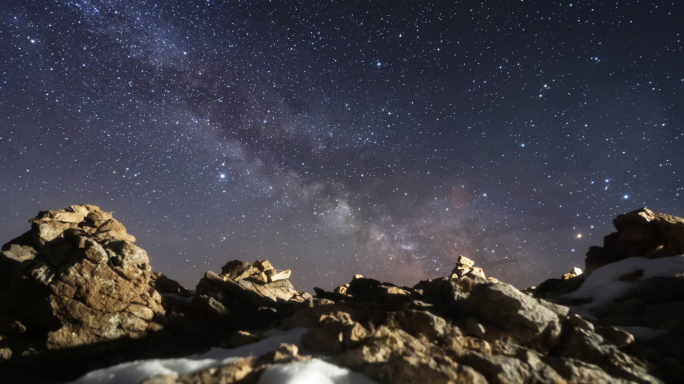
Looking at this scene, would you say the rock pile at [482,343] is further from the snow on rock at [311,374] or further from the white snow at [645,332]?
the white snow at [645,332]

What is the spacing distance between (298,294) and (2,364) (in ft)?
50.2

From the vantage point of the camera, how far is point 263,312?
47.9 feet

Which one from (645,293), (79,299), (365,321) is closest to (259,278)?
(79,299)

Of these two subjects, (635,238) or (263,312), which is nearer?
(263,312)

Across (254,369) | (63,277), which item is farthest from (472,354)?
(63,277)

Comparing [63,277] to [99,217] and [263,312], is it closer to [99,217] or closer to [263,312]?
[263,312]

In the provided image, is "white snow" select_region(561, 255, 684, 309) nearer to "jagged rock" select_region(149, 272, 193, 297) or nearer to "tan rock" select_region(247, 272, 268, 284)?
"tan rock" select_region(247, 272, 268, 284)

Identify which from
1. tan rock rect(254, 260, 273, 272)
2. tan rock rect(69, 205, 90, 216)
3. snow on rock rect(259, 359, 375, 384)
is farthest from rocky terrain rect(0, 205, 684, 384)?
tan rock rect(254, 260, 273, 272)

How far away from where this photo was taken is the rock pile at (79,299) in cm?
Result: 1137

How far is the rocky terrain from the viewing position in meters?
6.69

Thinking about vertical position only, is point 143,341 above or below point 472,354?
below

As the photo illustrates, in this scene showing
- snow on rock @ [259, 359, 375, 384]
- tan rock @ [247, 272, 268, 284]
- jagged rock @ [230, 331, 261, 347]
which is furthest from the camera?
tan rock @ [247, 272, 268, 284]

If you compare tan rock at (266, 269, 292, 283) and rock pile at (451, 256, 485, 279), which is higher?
rock pile at (451, 256, 485, 279)

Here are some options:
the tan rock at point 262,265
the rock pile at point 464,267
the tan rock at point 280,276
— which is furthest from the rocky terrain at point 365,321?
the rock pile at point 464,267
